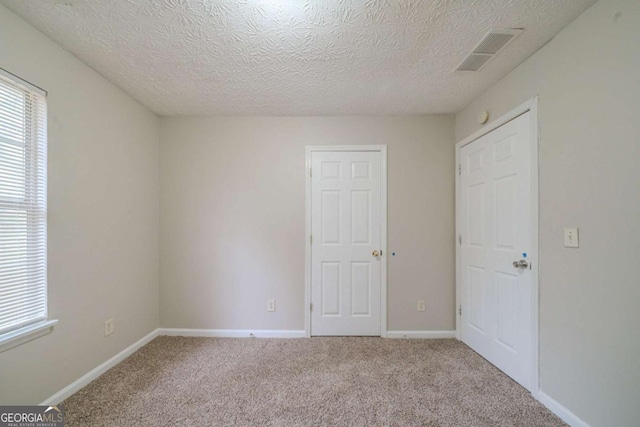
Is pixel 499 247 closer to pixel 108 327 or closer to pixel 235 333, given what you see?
pixel 235 333

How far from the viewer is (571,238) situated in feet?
5.02

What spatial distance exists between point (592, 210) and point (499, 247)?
2.57ft

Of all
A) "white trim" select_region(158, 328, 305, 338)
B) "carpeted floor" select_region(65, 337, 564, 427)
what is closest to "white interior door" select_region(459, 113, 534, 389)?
"carpeted floor" select_region(65, 337, 564, 427)

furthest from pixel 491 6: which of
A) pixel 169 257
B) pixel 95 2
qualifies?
pixel 169 257

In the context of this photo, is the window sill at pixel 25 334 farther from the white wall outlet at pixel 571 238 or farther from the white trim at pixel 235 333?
the white wall outlet at pixel 571 238

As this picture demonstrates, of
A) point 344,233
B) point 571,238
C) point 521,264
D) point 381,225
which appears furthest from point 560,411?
point 344,233

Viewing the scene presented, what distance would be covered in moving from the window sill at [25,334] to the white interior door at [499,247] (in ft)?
10.5

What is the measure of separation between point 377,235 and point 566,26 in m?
2.03

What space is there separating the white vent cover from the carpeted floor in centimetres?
237

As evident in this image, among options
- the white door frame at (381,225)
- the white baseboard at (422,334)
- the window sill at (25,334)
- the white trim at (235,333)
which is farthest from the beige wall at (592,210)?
the window sill at (25,334)

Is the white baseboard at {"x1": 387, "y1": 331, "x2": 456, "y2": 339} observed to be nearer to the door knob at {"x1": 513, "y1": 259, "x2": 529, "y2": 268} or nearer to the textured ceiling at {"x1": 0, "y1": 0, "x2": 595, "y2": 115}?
the door knob at {"x1": 513, "y1": 259, "x2": 529, "y2": 268}

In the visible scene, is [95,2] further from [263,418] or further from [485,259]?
[485,259]

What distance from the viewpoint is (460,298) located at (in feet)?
8.70

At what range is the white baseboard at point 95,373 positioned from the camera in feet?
5.55
